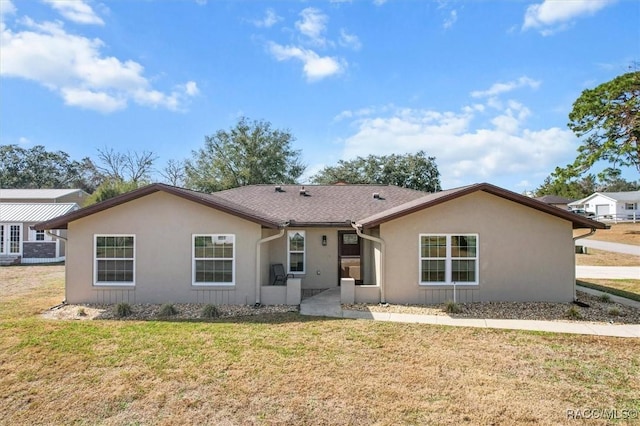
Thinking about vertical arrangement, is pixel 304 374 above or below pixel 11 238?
below

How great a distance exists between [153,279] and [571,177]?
35922 millimetres

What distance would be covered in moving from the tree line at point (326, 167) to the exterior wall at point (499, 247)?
26.5 meters

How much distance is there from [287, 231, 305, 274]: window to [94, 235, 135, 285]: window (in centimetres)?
561

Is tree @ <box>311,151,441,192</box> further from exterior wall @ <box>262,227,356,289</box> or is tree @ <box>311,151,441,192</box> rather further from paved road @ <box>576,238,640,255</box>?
exterior wall @ <box>262,227,356,289</box>

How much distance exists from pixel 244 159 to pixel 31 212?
21.0 metres

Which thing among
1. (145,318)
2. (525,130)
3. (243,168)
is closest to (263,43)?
(145,318)

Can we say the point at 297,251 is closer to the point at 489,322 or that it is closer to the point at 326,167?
the point at 489,322

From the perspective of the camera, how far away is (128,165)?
46969mm

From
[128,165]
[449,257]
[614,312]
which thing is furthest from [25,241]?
[614,312]

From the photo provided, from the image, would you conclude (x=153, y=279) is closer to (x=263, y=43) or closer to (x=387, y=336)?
(x=387, y=336)

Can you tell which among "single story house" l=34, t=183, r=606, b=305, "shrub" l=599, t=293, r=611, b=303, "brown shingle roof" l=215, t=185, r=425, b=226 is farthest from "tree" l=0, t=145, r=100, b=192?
"shrub" l=599, t=293, r=611, b=303

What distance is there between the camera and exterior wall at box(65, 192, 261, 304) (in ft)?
37.2

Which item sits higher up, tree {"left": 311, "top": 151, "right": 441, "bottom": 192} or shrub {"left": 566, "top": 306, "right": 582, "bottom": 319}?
tree {"left": 311, "top": 151, "right": 441, "bottom": 192}

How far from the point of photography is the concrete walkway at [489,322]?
28.7ft
